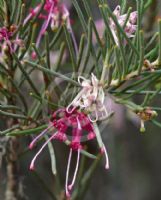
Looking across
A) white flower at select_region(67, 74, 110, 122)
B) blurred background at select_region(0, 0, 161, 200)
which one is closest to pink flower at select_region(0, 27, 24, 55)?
white flower at select_region(67, 74, 110, 122)

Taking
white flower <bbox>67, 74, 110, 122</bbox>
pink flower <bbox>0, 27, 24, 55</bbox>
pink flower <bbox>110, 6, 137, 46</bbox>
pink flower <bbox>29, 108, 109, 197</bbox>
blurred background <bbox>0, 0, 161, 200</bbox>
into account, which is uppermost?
pink flower <bbox>110, 6, 137, 46</bbox>

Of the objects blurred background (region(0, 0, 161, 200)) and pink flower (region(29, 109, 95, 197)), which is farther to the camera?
blurred background (region(0, 0, 161, 200))

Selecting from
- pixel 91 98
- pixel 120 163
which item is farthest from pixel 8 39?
pixel 120 163

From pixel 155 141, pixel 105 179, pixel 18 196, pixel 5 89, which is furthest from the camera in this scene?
pixel 155 141

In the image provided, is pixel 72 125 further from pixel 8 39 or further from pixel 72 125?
pixel 8 39

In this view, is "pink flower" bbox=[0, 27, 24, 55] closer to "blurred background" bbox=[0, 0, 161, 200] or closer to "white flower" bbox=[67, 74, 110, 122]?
"white flower" bbox=[67, 74, 110, 122]

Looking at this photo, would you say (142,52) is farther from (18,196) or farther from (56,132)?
(18,196)

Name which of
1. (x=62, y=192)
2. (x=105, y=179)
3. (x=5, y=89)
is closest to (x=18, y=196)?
(x=62, y=192)

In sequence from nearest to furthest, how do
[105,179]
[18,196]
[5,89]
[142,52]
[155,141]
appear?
1. [142,52]
2. [5,89]
3. [18,196]
4. [105,179]
5. [155,141]
